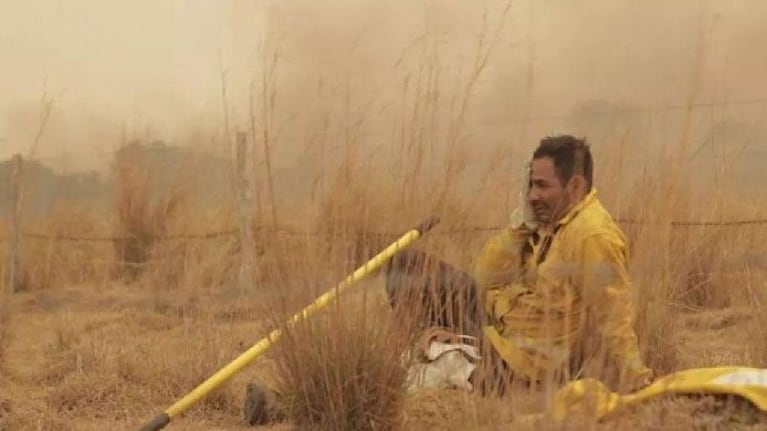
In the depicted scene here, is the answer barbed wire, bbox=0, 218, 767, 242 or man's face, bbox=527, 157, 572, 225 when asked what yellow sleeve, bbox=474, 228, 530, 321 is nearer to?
barbed wire, bbox=0, 218, 767, 242

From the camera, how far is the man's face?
3.84 meters

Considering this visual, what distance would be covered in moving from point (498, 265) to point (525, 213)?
27 cm


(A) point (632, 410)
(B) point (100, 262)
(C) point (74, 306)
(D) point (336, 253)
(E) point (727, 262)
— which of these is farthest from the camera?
(B) point (100, 262)

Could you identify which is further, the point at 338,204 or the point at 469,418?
the point at 338,204

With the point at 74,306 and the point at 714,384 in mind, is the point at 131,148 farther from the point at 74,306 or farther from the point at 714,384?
the point at 714,384

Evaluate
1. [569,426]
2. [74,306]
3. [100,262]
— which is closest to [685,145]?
[569,426]

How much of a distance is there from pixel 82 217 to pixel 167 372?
6.19 metres

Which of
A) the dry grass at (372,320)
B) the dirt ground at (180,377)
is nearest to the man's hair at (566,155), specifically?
the dry grass at (372,320)

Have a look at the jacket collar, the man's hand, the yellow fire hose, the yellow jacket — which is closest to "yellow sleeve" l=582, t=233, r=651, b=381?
the yellow jacket

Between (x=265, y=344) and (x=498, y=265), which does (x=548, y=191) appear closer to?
(x=498, y=265)

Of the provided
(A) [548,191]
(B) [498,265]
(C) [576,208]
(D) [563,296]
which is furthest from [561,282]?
(B) [498,265]

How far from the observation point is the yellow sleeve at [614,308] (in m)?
3.33

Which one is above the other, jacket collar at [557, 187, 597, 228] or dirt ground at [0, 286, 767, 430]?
jacket collar at [557, 187, 597, 228]

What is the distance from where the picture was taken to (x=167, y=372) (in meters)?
4.41
